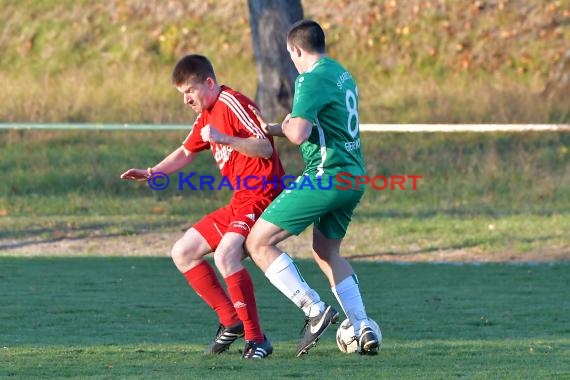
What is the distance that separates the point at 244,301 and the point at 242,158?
81 cm

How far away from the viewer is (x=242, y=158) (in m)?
7.54

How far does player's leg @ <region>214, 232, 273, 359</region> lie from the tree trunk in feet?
41.5

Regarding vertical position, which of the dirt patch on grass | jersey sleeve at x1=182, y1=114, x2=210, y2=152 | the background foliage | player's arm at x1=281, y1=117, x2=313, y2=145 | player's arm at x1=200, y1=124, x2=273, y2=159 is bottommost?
the background foliage

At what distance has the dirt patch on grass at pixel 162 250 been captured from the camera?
15133mm

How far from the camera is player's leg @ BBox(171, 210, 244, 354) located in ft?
24.9

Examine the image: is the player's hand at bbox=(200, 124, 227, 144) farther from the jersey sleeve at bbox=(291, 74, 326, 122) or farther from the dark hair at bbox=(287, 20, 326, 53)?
the dark hair at bbox=(287, 20, 326, 53)

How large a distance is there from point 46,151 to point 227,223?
13.7 meters

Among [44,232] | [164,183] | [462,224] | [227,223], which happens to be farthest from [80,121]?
[227,223]

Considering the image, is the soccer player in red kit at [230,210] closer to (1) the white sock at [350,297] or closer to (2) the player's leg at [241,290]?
(2) the player's leg at [241,290]

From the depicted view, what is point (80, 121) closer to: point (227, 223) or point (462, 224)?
point (462, 224)

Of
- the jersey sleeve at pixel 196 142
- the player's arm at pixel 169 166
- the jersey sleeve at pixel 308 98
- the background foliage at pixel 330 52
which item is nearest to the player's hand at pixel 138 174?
the player's arm at pixel 169 166

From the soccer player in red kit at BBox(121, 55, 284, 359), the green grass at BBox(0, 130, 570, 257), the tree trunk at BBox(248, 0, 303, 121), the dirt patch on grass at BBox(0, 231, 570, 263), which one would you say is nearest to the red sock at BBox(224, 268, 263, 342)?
the soccer player in red kit at BBox(121, 55, 284, 359)

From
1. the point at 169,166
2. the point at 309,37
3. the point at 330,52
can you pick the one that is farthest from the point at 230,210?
the point at 330,52

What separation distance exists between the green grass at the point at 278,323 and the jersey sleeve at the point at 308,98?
4.40 feet
